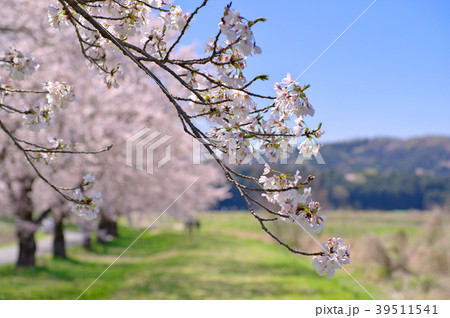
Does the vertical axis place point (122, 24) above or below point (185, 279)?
above

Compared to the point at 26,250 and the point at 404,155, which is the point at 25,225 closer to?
the point at 26,250

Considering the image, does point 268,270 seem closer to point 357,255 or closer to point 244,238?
point 357,255

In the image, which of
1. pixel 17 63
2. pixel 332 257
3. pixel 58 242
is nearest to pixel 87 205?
pixel 17 63

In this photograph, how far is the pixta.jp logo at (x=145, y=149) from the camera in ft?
38.3

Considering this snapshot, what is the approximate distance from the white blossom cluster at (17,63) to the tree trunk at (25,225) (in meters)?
8.39

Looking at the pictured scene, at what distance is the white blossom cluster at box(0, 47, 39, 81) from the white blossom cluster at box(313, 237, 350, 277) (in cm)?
284

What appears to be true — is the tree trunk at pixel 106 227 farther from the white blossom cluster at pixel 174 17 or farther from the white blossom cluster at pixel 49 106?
the white blossom cluster at pixel 174 17

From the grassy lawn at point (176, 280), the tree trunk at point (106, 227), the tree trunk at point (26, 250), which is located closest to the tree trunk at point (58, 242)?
the grassy lawn at point (176, 280)

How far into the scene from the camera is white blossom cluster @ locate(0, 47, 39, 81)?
12.3 ft

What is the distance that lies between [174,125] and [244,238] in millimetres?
16740

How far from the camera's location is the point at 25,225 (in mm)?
11805

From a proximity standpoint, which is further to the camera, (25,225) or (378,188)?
(378,188)

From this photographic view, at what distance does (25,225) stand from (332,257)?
439 inches

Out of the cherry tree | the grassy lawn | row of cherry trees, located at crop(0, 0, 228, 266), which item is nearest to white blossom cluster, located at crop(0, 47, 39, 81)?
the cherry tree
